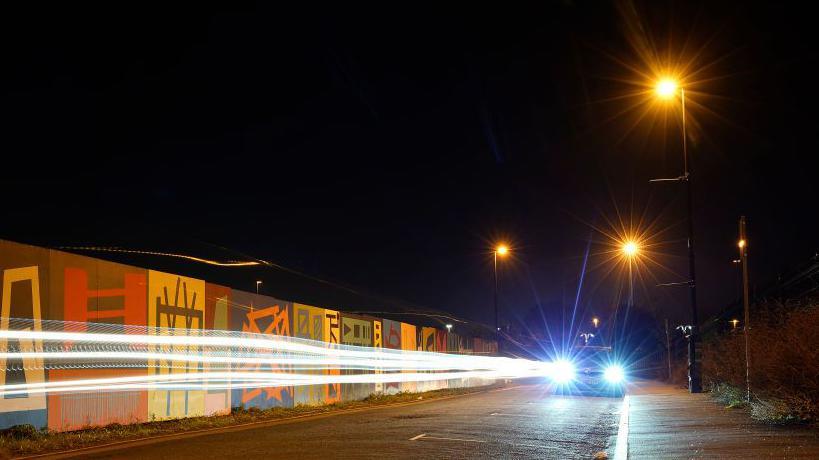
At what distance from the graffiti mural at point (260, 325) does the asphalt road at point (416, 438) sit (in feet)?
10.0

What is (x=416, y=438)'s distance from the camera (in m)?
16.1

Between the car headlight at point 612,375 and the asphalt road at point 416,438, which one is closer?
the asphalt road at point 416,438

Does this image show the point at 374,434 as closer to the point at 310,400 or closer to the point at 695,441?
the point at 695,441

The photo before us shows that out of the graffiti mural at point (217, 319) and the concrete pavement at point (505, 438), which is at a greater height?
the graffiti mural at point (217, 319)

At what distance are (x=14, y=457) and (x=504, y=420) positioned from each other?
422 inches

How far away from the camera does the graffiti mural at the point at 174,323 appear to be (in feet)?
67.2

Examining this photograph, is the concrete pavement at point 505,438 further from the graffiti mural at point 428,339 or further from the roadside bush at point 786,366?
the graffiti mural at point 428,339

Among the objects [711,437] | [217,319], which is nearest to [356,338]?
[217,319]

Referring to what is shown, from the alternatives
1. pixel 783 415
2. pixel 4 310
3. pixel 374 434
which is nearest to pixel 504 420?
pixel 374 434

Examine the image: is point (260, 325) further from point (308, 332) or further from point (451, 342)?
Result: point (451, 342)

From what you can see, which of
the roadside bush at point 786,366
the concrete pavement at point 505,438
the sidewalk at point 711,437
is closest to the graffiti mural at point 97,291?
the concrete pavement at point 505,438

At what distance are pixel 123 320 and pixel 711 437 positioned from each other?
12.4 m

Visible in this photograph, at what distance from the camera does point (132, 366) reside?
19.4 m

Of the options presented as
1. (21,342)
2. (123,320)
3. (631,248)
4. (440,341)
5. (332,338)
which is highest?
(631,248)
